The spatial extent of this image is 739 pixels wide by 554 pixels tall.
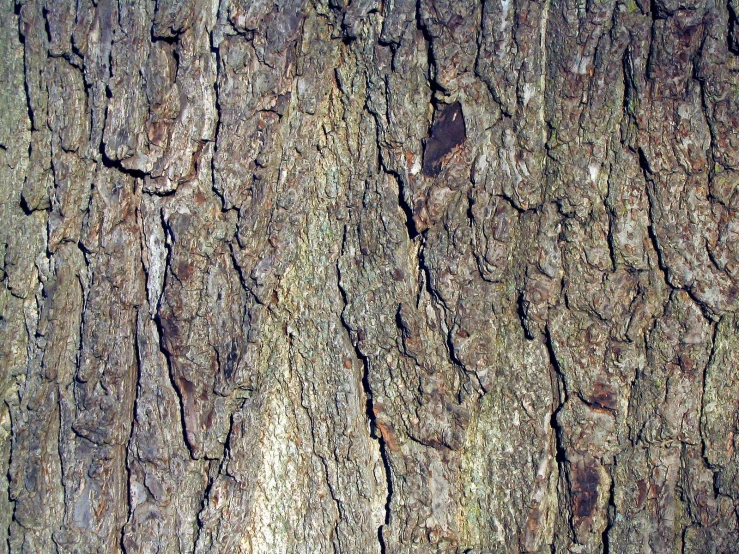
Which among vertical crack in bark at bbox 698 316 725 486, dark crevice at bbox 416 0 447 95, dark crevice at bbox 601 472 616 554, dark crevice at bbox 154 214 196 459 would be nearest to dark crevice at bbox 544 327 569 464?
dark crevice at bbox 601 472 616 554

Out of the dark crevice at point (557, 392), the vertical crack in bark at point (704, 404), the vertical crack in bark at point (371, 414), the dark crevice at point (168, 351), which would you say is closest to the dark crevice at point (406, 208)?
the vertical crack in bark at point (371, 414)

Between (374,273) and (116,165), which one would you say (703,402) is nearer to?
(374,273)

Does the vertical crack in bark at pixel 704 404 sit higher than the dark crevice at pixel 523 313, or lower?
lower

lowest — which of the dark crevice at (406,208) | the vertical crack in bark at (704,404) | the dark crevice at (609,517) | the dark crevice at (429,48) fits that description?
the dark crevice at (609,517)

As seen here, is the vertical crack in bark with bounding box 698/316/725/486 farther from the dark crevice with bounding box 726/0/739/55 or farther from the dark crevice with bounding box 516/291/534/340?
the dark crevice with bounding box 726/0/739/55

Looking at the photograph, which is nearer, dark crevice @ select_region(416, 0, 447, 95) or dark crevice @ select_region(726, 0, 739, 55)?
dark crevice @ select_region(726, 0, 739, 55)

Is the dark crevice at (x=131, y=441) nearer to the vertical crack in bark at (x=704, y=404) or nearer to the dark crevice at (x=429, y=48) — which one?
the dark crevice at (x=429, y=48)

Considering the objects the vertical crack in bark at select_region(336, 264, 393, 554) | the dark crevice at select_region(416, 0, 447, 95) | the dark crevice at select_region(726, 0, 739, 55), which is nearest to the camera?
the dark crevice at select_region(726, 0, 739, 55)

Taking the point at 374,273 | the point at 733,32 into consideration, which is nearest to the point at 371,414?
the point at 374,273

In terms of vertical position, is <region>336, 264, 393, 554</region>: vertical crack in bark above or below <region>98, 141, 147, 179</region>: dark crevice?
below
